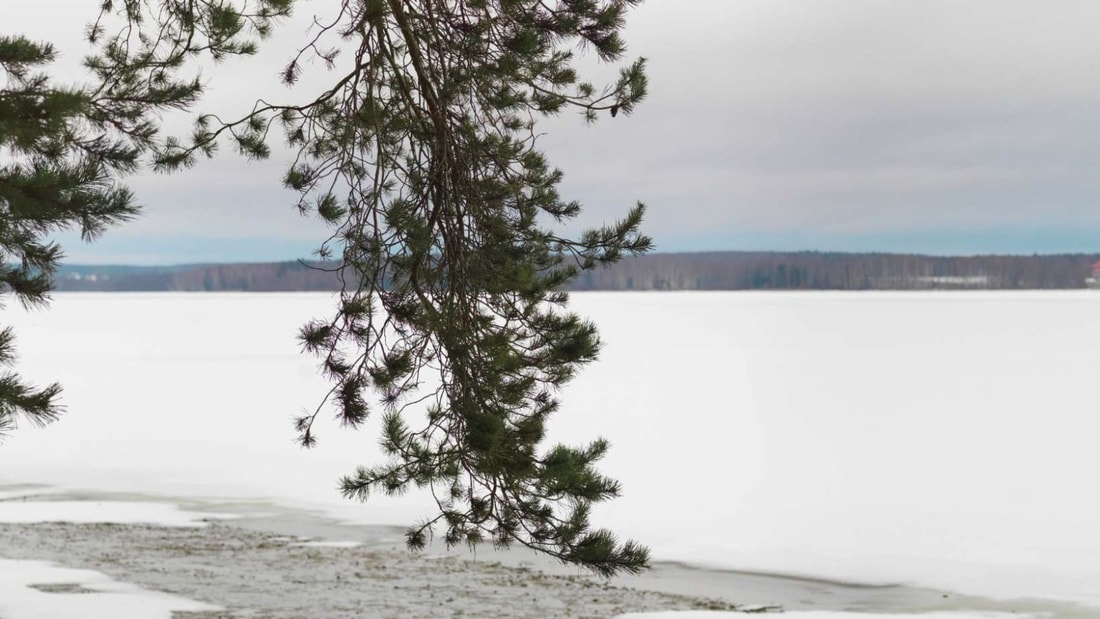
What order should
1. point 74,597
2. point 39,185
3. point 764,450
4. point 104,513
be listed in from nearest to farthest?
point 39,185, point 74,597, point 104,513, point 764,450

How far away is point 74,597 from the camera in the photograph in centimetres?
670

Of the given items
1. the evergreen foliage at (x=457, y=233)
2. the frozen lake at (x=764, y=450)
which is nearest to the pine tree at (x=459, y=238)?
the evergreen foliage at (x=457, y=233)

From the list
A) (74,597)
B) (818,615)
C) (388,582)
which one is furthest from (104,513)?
(818,615)

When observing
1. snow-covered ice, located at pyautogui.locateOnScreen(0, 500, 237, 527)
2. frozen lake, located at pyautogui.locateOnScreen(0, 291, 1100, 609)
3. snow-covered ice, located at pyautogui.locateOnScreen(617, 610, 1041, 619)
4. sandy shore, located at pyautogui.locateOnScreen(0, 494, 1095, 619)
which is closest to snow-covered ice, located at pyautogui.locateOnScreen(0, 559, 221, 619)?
sandy shore, located at pyautogui.locateOnScreen(0, 494, 1095, 619)

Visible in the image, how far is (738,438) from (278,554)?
808 centimetres

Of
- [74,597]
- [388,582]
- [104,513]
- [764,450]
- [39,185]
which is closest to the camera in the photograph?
[39,185]

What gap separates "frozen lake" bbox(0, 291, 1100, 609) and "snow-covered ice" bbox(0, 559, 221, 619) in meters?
2.98

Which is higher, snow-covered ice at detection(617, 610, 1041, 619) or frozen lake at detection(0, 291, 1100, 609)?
frozen lake at detection(0, 291, 1100, 609)

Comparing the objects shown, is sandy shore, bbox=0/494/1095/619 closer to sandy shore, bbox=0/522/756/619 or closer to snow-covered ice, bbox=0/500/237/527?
sandy shore, bbox=0/522/756/619

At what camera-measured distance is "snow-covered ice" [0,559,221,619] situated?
6.35 m

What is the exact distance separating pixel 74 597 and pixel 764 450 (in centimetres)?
914

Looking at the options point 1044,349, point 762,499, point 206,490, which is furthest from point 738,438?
point 1044,349

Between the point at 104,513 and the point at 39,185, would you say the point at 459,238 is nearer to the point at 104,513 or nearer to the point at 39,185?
the point at 39,185

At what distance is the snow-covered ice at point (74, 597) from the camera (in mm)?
6348
